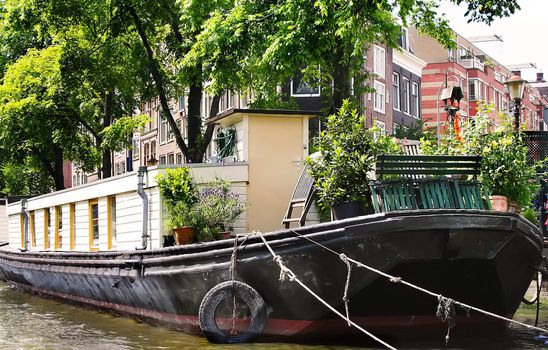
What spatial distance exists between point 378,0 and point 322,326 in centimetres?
382

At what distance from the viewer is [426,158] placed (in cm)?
963

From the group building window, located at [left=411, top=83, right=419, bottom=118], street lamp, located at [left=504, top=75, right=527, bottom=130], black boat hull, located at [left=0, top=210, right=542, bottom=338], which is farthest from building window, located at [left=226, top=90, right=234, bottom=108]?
black boat hull, located at [left=0, top=210, right=542, bottom=338]

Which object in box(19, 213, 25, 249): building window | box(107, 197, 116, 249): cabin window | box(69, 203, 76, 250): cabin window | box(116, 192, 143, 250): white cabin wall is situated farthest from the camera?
box(19, 213, 25, 249): building window

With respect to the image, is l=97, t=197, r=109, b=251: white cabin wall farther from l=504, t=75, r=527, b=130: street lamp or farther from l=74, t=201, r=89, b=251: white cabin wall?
l=504, t=75, r=527, b=130: street lamp

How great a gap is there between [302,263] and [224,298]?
1.02 meters

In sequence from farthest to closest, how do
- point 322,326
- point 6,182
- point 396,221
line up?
point 6,182 → point 322,326 → point 396,221

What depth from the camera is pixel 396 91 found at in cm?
4762

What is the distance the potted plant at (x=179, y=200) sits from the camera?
1184 centimetres

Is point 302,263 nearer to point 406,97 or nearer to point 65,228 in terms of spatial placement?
point 65,228

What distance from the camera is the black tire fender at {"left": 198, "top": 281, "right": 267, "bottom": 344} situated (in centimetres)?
1015

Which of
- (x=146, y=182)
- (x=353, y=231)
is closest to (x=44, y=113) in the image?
(x=146, y=182)

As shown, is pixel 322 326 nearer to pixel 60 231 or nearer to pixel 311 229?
pixel 311 229

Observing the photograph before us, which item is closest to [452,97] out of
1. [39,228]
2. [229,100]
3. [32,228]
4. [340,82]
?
[340,82]

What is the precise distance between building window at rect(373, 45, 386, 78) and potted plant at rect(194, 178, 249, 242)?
32192 mm
